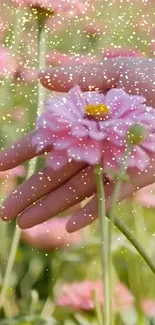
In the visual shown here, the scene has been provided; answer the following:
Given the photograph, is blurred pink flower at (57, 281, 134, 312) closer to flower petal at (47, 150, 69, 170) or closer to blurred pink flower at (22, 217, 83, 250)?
blurred pink flower at (22, 217, 83, 250)

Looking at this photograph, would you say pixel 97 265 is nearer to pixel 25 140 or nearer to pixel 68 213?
pixel 68 213

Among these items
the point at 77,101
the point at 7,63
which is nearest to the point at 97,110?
the point at 77,101

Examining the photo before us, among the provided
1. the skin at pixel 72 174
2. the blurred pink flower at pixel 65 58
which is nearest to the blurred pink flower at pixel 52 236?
the blurred pink flower at pixel 65 58

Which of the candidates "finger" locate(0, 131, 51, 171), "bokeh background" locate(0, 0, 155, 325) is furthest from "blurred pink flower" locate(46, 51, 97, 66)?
"finger" locate(0, 131, 51, 171)

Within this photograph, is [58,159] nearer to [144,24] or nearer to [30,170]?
[30,170]

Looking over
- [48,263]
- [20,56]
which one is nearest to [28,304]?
[48,263]
